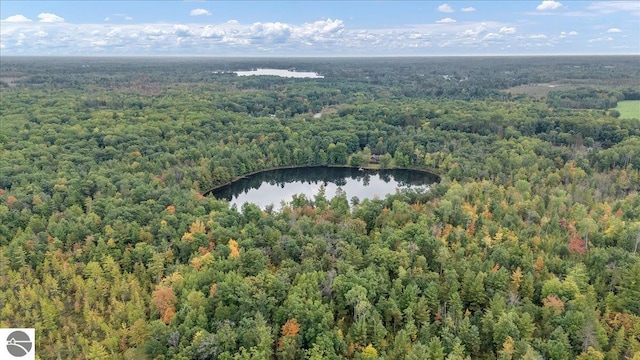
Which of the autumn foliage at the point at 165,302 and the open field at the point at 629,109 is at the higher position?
the open field at the point at 629,109

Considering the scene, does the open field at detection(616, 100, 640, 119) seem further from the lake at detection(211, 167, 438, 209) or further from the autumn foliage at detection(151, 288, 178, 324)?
the autumn foliage at detection(151, 288, 178, 324)

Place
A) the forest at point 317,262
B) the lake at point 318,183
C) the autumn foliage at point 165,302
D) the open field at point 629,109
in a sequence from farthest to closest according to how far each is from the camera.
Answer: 1. the open field at point 629,109
2. the lake at point 318,183
3. the autumn foliage at point 165,302
4. the forest at point 317,262

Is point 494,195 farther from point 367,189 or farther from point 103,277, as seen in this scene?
point 103,277

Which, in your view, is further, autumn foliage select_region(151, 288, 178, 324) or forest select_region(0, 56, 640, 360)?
autumn foliage select_region(151, 288, 178, 324)

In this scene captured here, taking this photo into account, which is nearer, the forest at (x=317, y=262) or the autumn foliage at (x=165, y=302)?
the forest at (x=317, y=262)

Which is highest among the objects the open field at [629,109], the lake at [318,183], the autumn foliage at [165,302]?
the open field at [629,109]

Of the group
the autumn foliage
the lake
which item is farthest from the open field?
the autumn foliage

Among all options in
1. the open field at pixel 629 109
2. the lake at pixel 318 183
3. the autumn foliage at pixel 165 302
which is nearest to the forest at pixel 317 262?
the autumn foliage at pixel 165 302

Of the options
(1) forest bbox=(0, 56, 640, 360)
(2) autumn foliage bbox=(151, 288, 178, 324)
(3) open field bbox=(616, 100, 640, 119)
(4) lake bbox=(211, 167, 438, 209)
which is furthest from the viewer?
(3) open field bbox=(616, 100, 640, 119)

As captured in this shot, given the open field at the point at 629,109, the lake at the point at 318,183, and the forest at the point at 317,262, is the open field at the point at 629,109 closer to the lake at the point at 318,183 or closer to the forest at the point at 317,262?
the forest at the point at 317,262
